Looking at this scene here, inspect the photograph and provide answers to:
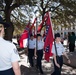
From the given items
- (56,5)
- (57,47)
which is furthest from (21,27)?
(57,47)

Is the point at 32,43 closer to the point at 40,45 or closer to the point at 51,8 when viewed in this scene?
the point at 40,45

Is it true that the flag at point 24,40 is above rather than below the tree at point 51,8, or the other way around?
below

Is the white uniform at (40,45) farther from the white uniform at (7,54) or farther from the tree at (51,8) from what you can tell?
the tree at (51,8)

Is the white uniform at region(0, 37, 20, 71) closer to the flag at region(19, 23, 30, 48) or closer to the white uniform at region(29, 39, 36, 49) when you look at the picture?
the white uniform at region(29, 39, 36, 49)

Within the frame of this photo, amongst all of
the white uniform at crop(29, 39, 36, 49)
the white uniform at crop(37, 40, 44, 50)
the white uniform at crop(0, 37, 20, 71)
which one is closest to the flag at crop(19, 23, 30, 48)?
the white uniform at crop(29, 39, 36, 49)

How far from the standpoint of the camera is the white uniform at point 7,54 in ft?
11.3

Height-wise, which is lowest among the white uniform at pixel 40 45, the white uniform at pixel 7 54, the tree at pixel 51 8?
the white uniform at pixel 40 45

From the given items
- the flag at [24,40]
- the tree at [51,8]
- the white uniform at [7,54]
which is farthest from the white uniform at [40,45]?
the tree at [51,8]

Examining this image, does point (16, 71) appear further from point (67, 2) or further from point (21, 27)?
point (21, 27)

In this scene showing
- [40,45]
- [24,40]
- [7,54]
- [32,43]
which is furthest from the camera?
[24,40]

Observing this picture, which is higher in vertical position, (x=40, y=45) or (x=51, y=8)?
(x=51, y=8)

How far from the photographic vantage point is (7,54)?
11.3ft

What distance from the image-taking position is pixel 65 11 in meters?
26.0

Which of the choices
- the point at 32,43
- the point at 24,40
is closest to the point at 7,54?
the point at 32,43
